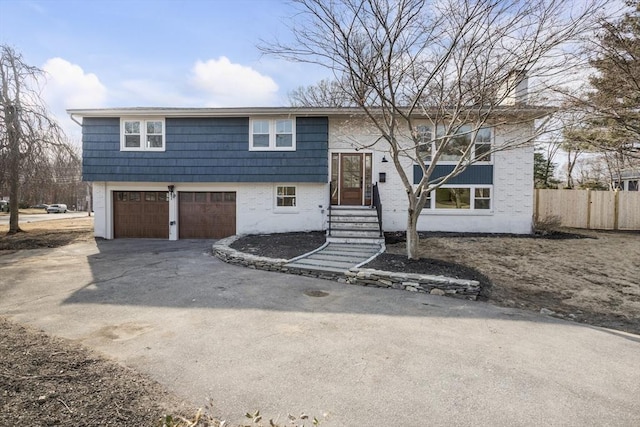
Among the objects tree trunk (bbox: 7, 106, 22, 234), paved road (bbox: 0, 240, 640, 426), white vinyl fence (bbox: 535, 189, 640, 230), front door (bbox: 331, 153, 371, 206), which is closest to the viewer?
paved road (bbox: 0, 240, 640, 426)

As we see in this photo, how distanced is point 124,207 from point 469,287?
1329cm

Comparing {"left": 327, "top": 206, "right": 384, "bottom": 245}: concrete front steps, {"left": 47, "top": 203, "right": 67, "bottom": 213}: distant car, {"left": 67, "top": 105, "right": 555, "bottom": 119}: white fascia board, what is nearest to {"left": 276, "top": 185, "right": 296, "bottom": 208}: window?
{"left": 327, "top": 206, "right": 384, "bottom": 245}: concrete front steps

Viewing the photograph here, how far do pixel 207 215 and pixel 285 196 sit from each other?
3281 mm

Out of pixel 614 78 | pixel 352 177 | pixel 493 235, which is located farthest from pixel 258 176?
pixel 614 78

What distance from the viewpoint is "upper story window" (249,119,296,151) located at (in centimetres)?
1343

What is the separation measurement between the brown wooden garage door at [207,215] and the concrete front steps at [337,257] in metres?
5.17

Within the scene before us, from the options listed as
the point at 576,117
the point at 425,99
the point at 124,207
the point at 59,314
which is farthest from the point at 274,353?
the point at 124,207

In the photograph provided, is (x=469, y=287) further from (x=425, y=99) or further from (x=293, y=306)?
(x=425, y=99)

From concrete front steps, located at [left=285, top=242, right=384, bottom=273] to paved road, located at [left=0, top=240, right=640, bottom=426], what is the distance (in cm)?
73

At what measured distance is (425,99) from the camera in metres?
8.98

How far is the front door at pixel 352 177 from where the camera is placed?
13.6 meters

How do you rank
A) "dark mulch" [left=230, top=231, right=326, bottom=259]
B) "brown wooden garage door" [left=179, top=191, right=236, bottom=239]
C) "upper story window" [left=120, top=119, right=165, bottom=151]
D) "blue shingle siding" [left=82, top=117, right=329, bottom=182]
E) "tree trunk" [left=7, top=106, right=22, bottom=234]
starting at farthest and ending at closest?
"brown wooden garage door" [left=179, top=191, right=236, bottom=239], "upper story window" [left=120, top=119, right=165, bottom=151], "blue shingle siding" [left=82, top=117, right=329, bottom=182], "tree trunk" [left=7, top=106, right=22, bottom=234], "dark mulch" [left=230, top=231, right=326, bottom=259]

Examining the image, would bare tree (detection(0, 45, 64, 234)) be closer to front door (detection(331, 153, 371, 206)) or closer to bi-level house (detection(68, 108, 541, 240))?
bi-level house (detection(68, 108, 541, 240))

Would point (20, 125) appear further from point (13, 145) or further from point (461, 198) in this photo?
point (461, 198)
